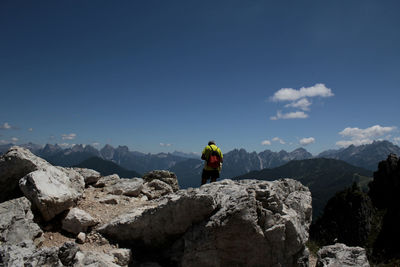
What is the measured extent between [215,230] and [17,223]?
311 inches

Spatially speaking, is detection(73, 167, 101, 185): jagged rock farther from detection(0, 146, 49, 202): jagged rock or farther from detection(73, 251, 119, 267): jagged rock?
detection(73, 251, 119, 267): jagged rock

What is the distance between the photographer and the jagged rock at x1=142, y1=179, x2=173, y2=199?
58.8 feet

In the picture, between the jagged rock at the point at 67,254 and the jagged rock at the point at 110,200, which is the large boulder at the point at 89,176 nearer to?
the jagged rock at the point at 110,200

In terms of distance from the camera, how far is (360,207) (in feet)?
200

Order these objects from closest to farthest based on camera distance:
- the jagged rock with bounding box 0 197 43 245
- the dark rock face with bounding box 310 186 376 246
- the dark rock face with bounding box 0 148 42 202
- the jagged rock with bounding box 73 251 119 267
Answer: the jagged rock with bounding box 73 251 119 267 → the jagged rock with bounding box 0 197 43 245 → the dark rock face with bounding box 0 148 42 202 → the dark rock face with bounding box 310 186 376 246

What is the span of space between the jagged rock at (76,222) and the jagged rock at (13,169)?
127 inches

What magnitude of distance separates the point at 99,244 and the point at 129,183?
7.46 meters

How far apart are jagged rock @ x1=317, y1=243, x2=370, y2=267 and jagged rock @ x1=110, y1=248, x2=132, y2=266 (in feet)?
36.5

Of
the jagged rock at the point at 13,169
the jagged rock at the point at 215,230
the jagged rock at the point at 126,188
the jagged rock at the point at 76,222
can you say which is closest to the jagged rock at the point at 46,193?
the jagged rock at the point at 76,222

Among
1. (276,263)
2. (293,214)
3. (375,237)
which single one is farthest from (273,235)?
(375,237)

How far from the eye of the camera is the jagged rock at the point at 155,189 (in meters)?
17.9

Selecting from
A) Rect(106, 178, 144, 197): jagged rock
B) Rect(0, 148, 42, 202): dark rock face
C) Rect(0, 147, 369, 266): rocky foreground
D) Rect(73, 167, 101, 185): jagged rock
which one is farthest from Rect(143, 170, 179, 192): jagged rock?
Rect(0, 148, 42, 202): dark rock face

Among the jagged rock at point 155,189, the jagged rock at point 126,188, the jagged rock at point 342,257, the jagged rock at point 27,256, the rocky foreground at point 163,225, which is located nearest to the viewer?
the jagged rock at point 27,256

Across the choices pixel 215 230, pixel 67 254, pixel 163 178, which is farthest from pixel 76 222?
pixel 163 178
